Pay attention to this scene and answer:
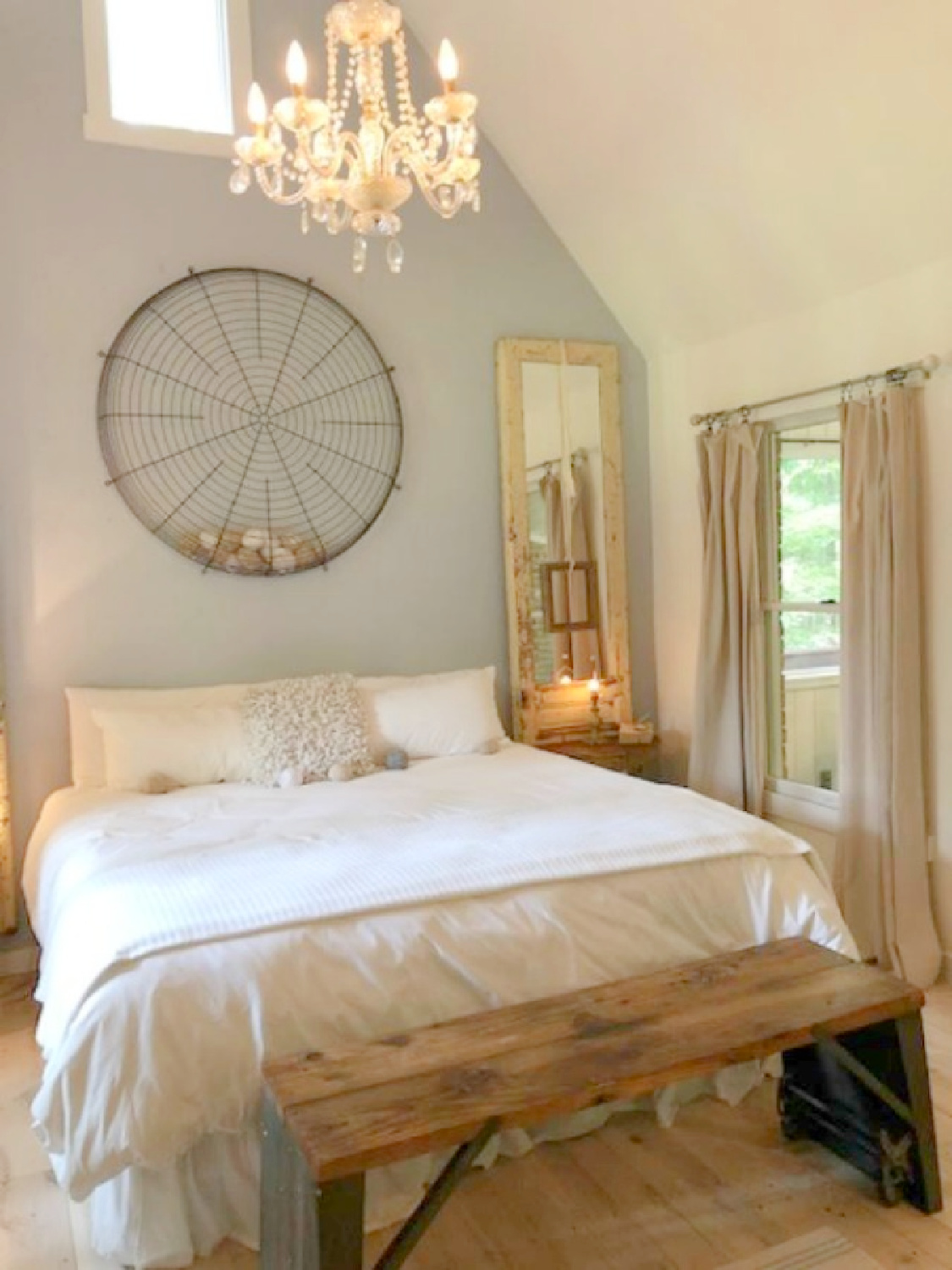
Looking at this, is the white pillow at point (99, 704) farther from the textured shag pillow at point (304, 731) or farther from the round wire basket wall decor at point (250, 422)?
the round wire basket wall decor at point (250, 422)

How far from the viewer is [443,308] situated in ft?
13.1

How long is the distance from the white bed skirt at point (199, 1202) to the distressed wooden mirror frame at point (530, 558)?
2.16 metres

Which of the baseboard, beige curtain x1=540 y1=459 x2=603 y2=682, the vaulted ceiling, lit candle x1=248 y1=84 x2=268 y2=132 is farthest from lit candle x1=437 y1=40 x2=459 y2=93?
the baseboard

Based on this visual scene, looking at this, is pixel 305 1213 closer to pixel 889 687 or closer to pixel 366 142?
pixel 366 142

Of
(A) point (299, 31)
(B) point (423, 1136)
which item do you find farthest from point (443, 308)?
(B) point (423, 1136)

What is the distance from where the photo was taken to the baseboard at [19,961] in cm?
336

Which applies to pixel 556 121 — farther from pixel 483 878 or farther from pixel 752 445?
pixel 483 878

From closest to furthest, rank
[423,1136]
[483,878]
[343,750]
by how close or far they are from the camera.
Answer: [423,1136] → [483,878] → [343,750]

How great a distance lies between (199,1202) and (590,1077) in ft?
2.67

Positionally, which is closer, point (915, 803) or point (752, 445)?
point (915, 803)

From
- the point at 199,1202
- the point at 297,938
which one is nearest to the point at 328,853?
the point at 297,938

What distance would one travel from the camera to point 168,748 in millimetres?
3227

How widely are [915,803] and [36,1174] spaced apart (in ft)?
8.36

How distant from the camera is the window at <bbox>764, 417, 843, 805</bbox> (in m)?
3.59
